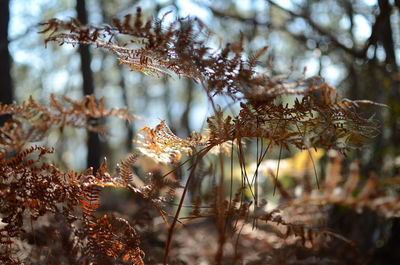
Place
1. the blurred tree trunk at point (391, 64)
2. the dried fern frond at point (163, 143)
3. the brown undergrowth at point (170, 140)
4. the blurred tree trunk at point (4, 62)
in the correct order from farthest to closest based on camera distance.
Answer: the blurred tree trunk at point (4, 62)
the blurred tree trunk at point (391, 64)
the dried fern frond at point (163, 143)
the brown undergrowth at point (170, 140)

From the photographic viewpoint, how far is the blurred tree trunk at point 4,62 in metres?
3.53

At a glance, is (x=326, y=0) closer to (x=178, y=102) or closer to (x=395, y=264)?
(x=395, y=264)

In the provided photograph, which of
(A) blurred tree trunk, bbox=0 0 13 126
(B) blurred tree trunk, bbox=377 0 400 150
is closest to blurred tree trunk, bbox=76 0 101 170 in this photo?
(A) blurred tree trunk, bbox=0 0 13 126

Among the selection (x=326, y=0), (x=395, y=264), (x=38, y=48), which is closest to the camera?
(x=395, y=264)

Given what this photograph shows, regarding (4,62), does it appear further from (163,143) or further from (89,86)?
(163,143)

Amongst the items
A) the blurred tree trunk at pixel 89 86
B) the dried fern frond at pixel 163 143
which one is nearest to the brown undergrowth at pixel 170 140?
the dried fern frond at pixel 163 143

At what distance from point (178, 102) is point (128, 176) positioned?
15156 millimetres

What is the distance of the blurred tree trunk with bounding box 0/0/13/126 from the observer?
3.53 m

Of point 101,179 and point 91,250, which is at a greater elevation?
point 101,179

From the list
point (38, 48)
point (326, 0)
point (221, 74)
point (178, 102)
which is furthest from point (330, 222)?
point (178, 102)

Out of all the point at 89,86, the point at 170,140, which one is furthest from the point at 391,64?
the point at 89,86

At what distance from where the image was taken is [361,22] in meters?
4.78

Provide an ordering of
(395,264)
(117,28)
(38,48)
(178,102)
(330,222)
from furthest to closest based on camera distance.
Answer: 1. (178,102)
2. (38,48)
3. (330,222)
4. (395,264)
5. (117,28)

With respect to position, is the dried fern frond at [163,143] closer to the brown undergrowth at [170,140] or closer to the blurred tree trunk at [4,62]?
the brown undergrowth at [170,140]
